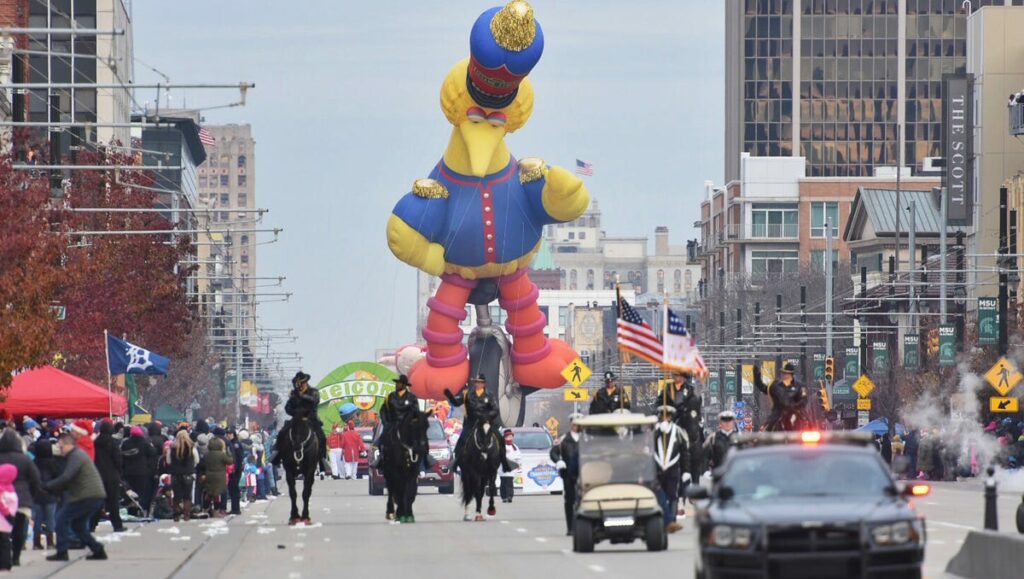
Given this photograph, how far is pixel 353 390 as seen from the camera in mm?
82875

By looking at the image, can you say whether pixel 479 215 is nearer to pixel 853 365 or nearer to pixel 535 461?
pixel 535 461

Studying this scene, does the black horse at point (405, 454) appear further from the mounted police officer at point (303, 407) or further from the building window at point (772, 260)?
the building window at point (772, 260)

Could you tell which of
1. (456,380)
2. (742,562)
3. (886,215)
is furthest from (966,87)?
(742,562)

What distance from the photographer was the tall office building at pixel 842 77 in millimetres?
178250

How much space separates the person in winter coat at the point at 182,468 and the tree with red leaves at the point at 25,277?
3.09 meters

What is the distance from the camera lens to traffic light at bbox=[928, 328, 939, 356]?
272 feet

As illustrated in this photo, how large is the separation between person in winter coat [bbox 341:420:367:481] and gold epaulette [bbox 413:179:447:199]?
19321 millimetres

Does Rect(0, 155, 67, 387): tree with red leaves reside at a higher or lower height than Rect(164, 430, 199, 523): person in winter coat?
higher

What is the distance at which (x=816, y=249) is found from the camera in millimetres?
161750

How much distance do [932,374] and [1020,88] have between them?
28.6 meters

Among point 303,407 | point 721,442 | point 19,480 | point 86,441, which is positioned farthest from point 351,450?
point 19,480

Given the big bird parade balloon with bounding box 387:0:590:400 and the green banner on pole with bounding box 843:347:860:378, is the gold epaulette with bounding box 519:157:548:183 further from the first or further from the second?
the green banner on pole with bounding box 843:347:860:378

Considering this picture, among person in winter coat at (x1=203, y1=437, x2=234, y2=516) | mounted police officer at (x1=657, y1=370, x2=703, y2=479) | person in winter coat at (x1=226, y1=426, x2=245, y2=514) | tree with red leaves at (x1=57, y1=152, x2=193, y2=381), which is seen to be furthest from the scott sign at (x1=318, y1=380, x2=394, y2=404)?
mounted police officer at (x1=657, y1=370, x2=703, y2=479)

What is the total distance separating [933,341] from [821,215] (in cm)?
7924
